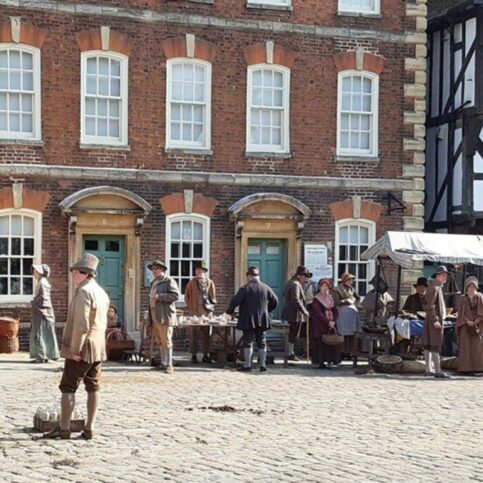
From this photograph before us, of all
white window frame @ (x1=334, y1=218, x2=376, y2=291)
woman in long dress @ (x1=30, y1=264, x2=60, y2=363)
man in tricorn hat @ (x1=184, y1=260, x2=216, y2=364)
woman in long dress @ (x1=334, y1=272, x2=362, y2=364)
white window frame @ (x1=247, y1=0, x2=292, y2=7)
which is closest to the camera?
woman in long dress @ (x1=30, y1=264, x2=60, y2=363)

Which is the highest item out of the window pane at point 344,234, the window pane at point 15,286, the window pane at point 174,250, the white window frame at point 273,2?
the white window frame at point 273,2

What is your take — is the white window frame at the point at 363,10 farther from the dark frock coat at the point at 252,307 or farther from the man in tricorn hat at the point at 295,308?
the dark frock coat at the point at 252,307

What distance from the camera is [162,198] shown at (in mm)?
24875

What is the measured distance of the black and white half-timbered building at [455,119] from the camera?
28.5 m

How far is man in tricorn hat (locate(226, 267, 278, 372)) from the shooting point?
66.5ft

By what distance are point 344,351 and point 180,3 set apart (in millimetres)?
8153

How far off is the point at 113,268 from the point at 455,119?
9613 mm

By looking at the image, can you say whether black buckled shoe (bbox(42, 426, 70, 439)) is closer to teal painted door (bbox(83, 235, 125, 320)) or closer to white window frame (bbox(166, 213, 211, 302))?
teal painted door (bbox(83, 235, 125, 320))

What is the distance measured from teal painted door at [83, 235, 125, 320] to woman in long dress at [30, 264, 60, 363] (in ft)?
10.7

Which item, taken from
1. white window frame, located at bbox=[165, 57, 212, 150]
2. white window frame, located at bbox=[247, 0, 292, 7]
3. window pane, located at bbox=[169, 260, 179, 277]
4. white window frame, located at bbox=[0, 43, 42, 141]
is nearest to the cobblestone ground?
window pane, located at bbox=[169, 260, 179, 277]

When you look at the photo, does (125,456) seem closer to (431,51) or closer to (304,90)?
(304,90)

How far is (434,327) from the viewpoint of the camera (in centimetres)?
2019

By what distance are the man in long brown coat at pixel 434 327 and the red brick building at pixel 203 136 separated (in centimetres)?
578

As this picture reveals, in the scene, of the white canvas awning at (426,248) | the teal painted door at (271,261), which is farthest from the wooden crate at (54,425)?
the teal painted door at (271,261)
